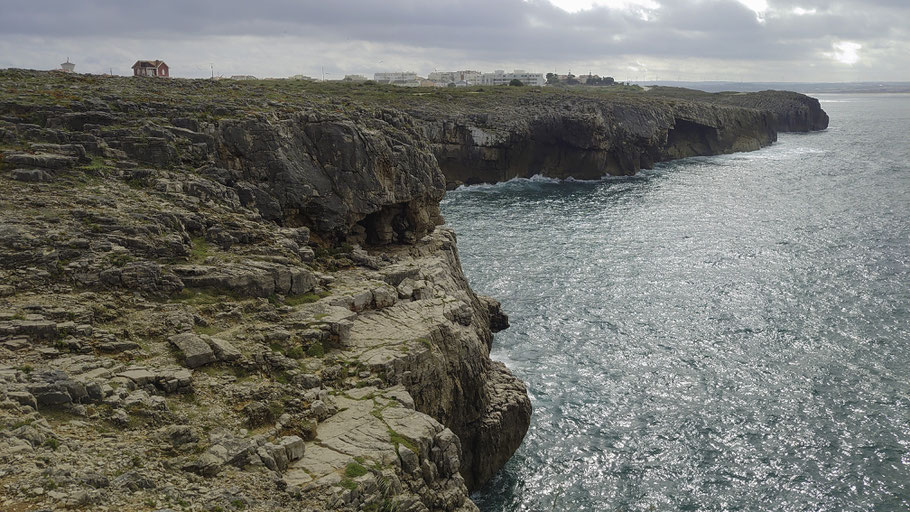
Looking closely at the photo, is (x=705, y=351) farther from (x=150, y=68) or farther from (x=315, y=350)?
(x=150, y=68)

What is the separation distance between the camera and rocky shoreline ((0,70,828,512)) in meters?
18.1

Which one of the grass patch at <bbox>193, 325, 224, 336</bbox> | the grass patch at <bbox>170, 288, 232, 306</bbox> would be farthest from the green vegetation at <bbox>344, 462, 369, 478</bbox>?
the grass patch at <bbox>170, 288, 232, 306</bbox>

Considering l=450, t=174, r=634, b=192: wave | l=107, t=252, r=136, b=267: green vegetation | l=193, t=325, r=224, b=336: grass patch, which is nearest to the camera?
l=193, t=325, r=224, b=336: grass patch

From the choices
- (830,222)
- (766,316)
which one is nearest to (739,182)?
(830,222)

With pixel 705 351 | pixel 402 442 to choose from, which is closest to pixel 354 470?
pixel 402 442

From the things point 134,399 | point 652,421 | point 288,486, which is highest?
point 134,399

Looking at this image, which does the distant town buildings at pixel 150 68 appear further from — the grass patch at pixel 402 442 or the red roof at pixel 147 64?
the grass patch at pixel 402 442

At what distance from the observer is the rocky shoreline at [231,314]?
18.1 m

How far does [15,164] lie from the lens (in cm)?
3142

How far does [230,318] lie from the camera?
25.2 metres

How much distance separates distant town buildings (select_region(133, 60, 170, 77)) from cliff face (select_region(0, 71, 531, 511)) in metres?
56.6

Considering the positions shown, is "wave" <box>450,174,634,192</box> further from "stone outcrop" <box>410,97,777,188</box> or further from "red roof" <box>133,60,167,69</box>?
"red roof" <box>133,60,167,69</box>

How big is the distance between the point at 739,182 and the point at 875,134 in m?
111

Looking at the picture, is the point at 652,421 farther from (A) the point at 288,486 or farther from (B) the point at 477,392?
(A) the point at 288,486
